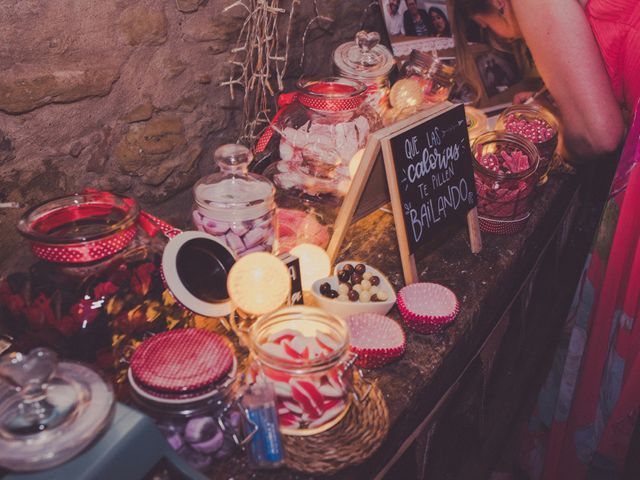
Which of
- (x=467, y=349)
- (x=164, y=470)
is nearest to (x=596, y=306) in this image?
(x=467, y=349)

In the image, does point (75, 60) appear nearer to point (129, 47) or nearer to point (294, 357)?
point (129, 47)

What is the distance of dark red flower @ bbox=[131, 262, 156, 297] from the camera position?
120 cm

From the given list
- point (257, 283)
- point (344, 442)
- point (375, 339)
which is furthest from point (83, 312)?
point (375, 339)

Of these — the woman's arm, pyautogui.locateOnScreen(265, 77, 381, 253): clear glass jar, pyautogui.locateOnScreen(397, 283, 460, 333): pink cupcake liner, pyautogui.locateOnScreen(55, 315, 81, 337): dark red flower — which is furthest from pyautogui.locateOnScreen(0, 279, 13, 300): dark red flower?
the woman's arm

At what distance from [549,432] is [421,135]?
4.78 feet

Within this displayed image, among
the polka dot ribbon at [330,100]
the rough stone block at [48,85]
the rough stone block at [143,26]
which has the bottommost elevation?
the polka dot ribbon at [330,100]

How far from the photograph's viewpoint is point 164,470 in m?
0.93

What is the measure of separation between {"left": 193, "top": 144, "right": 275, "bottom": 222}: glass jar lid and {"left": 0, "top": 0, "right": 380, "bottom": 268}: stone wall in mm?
480

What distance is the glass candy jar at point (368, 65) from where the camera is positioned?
2.18 meters

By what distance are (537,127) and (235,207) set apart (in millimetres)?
1524

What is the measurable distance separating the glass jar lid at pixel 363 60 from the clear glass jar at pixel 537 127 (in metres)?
0.62

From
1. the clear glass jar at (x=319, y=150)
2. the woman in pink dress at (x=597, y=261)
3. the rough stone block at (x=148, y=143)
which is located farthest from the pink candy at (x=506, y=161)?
the rough stone block at (x=148, y=143)

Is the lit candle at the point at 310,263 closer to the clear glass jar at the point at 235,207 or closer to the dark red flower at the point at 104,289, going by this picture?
the clear glass jar at the point at 235,207

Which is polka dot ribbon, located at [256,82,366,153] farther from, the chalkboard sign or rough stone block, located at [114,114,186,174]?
rough stone block, located at [114,114,186,174]
